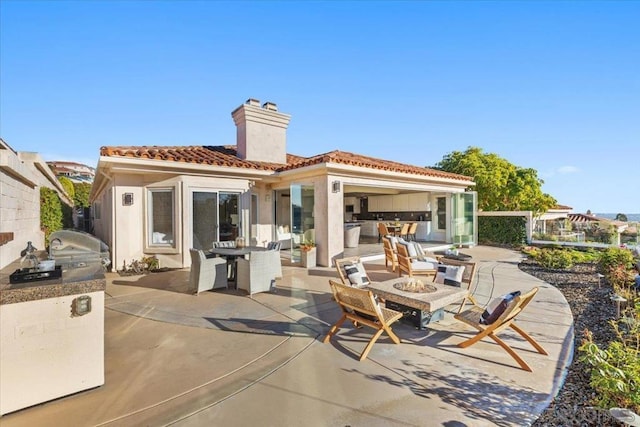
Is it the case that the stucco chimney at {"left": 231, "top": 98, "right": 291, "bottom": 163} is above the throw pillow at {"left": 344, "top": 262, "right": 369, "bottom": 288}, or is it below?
above

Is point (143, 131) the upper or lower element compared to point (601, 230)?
upper

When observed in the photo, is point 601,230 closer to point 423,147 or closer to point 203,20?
point 423,147

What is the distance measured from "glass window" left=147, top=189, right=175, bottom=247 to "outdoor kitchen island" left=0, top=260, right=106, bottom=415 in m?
6.69

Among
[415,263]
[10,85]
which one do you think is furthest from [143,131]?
[415,263]

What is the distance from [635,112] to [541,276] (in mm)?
9520

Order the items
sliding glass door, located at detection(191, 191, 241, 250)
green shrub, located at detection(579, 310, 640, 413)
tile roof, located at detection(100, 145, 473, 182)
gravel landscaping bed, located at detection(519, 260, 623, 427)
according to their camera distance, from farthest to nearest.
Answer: sliding glass door, located at detection(191, 191, 241, 250)
tile roof, located at detection(100, 145, 473, 182)
gravel landscaping bed, located at detection(519, 260, 623, 427)
green shrub, located at detection(579, 310, 640, 413)

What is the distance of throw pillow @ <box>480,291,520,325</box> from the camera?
13.4 feet

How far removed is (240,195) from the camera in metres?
11.1

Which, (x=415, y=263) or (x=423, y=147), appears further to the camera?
(x=423, y=147)

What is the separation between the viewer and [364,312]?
4.27 metres

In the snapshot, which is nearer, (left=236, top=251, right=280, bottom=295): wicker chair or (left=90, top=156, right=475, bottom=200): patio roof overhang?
(left=236, top=251, right=280, bottom=295): wicker chair

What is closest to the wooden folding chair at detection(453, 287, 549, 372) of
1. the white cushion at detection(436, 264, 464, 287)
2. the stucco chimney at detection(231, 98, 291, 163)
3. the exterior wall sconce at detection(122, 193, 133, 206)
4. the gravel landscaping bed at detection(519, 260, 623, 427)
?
the gravel landscaping bed at detection(519, 260, 623, 427)

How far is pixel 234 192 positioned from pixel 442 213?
1097 cm

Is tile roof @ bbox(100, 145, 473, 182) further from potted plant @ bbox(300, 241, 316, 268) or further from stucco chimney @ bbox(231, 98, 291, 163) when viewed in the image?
potted plant @ bbox(300, 241, 316, 268)
